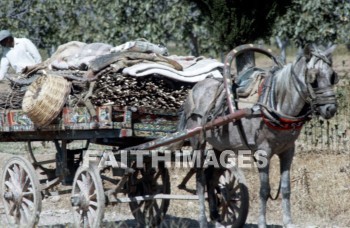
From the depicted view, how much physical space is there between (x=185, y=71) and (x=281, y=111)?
1523mm

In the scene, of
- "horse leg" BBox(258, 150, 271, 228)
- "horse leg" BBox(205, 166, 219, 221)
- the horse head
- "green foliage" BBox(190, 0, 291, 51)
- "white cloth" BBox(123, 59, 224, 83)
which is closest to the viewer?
the horse head

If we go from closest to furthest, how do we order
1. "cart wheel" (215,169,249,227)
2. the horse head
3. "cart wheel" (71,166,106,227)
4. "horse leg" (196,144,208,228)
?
the horse head, "cart wheel" (71,166,106,227), "horse leg" (196,144,208,228), "cart wheel" (215,169,249,227)

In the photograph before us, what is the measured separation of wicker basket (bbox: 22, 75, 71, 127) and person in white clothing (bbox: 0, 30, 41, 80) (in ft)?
6.56

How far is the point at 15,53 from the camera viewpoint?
10617 millimetres

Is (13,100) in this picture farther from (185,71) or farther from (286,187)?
(286,187)

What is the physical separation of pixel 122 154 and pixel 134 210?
3.72ft

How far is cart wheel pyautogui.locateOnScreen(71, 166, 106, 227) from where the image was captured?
861 centimetres

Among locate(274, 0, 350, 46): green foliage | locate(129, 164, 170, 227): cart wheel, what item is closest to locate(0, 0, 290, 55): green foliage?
locate(274, 0, 350, 46): green foliage

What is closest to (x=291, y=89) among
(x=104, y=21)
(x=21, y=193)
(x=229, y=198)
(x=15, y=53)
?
(x=229, y=198)

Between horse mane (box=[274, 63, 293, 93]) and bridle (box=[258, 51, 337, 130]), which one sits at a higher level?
horse mane (box=[274, 63, 293, 93])

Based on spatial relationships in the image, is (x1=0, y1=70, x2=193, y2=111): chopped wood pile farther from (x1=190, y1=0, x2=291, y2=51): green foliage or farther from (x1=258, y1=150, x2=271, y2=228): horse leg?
(x1=190, y1=0, x2=291, y2=51): green foliage

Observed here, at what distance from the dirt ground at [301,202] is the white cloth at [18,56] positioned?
1.68m

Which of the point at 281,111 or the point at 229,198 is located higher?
the point at 281,111

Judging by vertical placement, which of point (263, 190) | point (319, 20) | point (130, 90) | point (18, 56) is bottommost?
point (263, 190)
